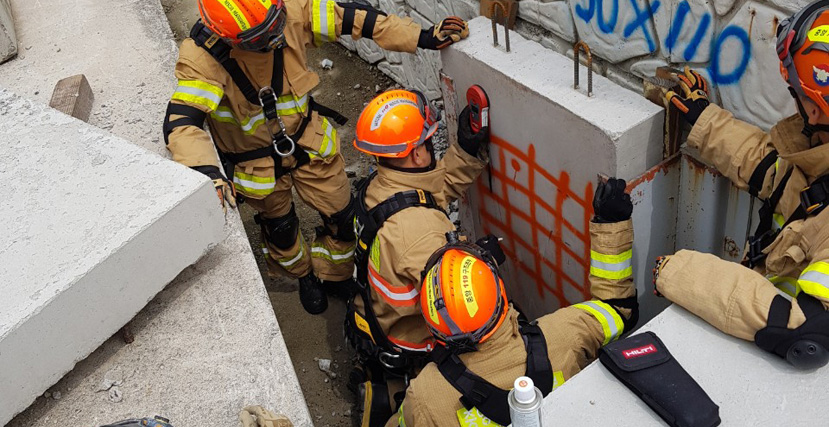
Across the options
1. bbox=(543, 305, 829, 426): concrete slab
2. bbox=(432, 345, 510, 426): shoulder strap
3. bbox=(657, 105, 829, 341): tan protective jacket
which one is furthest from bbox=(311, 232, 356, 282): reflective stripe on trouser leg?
bbox=(543, 305, 829, 426): concrete slab

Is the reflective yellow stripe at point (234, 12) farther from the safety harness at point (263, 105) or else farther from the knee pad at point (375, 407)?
the knee pad at point (375, 407)

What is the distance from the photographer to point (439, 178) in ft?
13.3

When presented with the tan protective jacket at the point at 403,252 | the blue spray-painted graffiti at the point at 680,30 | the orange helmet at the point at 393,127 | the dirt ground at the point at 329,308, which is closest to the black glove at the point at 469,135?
the tan protective jacket at the point at 403,252

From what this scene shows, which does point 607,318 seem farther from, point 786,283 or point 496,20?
point 496,20

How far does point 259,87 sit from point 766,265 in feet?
9.22

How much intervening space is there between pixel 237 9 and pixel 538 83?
5.13ft

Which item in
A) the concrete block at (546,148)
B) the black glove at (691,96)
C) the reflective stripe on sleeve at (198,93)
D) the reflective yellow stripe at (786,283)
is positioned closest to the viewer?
the reflective yellow stripe at (786,283)

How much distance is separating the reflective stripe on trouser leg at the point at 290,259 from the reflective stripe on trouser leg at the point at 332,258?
0.08 meters

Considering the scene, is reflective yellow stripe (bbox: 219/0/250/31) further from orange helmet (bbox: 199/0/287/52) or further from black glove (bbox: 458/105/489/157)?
black glove (bbox: 458/105/489/157)

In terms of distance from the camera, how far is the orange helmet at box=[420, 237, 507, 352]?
10.0ft

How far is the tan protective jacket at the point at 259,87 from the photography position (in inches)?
158

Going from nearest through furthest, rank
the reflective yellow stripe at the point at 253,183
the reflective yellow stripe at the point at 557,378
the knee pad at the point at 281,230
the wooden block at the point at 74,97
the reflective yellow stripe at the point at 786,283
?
the reflective yellow stripe at the point at 786,283 < the reflective yellow stripe at the point at 557,378 < the wooden block at the point at 74,97 < the reflective yellow stripe at the point at 253,183 < the knee pad at the point at 281,230

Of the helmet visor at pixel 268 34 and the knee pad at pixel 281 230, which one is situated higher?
the helmet visor at pixel 268 34

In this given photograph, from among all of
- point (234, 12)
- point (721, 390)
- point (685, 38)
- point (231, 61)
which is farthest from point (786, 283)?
point (231, 61)
